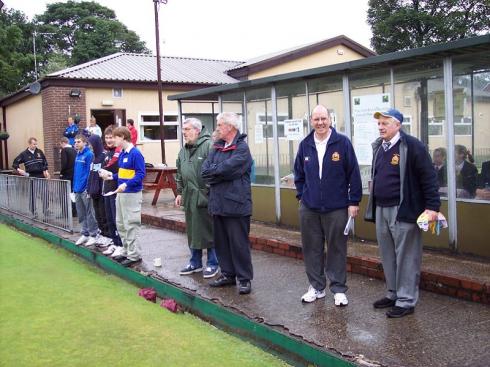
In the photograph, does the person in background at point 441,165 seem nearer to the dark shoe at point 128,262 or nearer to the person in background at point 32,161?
the dark shoe at point 128,262

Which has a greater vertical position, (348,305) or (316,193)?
(316,193)

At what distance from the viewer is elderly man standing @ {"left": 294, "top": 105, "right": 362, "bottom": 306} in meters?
4.85

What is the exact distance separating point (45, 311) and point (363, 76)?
482cm

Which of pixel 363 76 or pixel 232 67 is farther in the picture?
pixel 232 67

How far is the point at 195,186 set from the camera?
6051mm

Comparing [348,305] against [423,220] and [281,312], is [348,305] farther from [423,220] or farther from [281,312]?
[423,220]

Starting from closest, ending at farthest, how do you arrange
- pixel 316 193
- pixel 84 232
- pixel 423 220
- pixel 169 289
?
pixel 423 220 < pixel 316 193 < pixel 169 289 < pixel 84 232

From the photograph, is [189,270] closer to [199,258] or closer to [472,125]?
[199,258]

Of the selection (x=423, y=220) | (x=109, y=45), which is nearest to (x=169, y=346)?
(x=423, y=220)

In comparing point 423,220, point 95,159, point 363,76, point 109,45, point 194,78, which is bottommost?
point 423,220

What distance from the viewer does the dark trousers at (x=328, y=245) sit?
4.90 metres

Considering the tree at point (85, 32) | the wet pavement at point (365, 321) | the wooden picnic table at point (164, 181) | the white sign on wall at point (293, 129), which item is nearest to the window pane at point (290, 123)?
the white sign on wall at point (293, 129)

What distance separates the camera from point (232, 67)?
22266 millimetres

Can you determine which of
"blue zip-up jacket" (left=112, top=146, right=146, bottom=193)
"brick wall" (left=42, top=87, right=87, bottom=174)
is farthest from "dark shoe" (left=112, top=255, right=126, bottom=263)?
"brick wall" (left=42, top=87, right=87, bottom=174)
